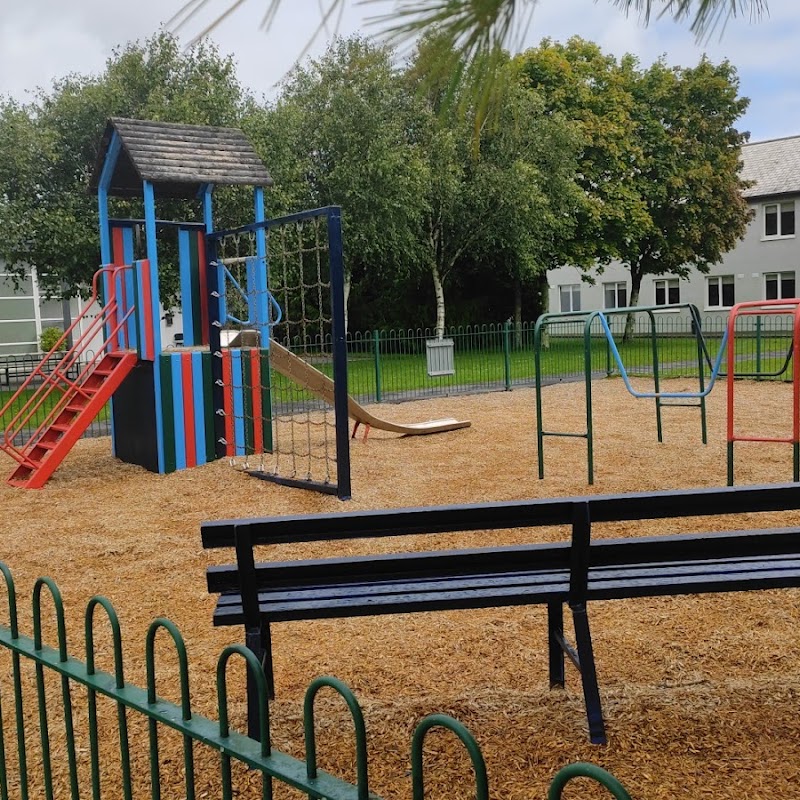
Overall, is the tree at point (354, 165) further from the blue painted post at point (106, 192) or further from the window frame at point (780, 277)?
the window frame at point (780, 277)

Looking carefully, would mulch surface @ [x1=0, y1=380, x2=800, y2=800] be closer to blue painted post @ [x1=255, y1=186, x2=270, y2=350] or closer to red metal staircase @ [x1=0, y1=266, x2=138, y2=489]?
red metal staircase @ [x1=0, y1=266, x2=138, y2=489]

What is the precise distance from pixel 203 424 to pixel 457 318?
2585 centimetres

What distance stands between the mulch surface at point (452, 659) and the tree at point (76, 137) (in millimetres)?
13076

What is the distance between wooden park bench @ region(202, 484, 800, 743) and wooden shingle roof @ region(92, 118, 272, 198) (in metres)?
6.81

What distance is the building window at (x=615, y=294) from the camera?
42781mm

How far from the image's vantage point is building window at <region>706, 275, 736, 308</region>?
130 feet

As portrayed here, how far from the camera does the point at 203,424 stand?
31.8 ft

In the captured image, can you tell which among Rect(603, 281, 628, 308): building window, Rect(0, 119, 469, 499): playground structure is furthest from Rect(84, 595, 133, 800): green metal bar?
Rect(603, 281, 628, 308): building window

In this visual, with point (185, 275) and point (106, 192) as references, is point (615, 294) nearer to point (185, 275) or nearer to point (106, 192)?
point (106, 192)

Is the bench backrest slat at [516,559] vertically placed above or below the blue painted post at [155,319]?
below

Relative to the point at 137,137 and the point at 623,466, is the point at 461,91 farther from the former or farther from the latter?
the point at 137,137

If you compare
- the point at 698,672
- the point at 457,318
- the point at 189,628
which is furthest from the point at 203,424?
the point at 457,318

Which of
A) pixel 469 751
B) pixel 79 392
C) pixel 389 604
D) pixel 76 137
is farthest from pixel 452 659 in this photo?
pixel 76 137

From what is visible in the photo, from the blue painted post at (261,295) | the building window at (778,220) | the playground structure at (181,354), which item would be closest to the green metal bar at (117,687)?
the playground structure at (181,354)
